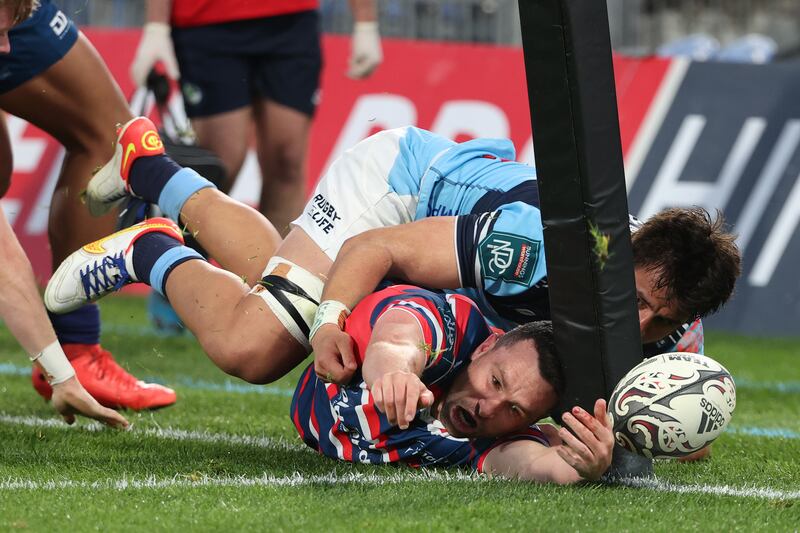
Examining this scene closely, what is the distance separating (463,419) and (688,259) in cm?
83

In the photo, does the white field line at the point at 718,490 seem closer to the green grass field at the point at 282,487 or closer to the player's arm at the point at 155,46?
the green grass field at the point at 282,487

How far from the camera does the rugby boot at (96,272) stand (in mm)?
4367

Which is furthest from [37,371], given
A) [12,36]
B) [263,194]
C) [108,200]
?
[263,194]

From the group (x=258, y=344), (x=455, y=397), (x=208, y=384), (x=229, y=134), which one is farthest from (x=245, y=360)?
(x=229, y=134)

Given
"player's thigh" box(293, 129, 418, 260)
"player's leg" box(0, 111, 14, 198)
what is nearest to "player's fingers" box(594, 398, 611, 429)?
"player's thigh" box(293, 129, 418, 260)

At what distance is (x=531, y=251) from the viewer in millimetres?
3701

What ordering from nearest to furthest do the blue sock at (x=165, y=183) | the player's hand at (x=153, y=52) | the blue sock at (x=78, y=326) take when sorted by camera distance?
the blue sock at (x=165, y=183), the blue sock at (x=78, y=326), the player's hand at (x=153, y=52)

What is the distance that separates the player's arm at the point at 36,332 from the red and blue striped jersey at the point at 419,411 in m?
0.79

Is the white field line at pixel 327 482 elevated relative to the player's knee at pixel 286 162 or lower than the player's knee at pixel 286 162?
elevated

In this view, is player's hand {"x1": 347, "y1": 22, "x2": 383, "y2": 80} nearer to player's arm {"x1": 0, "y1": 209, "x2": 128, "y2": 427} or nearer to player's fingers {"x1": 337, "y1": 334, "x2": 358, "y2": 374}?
player's arm {"x1": 0, "y1": 209, "x2": 128, "y2": 427}

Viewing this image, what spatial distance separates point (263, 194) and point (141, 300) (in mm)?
2723

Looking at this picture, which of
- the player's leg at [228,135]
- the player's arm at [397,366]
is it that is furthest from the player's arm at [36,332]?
the player's leg at [228,135]

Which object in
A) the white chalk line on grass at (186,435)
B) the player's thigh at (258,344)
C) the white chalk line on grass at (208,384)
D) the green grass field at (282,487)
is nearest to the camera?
the green grass field at (282,487)

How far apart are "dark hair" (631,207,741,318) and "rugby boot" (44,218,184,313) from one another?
1.65 meters
